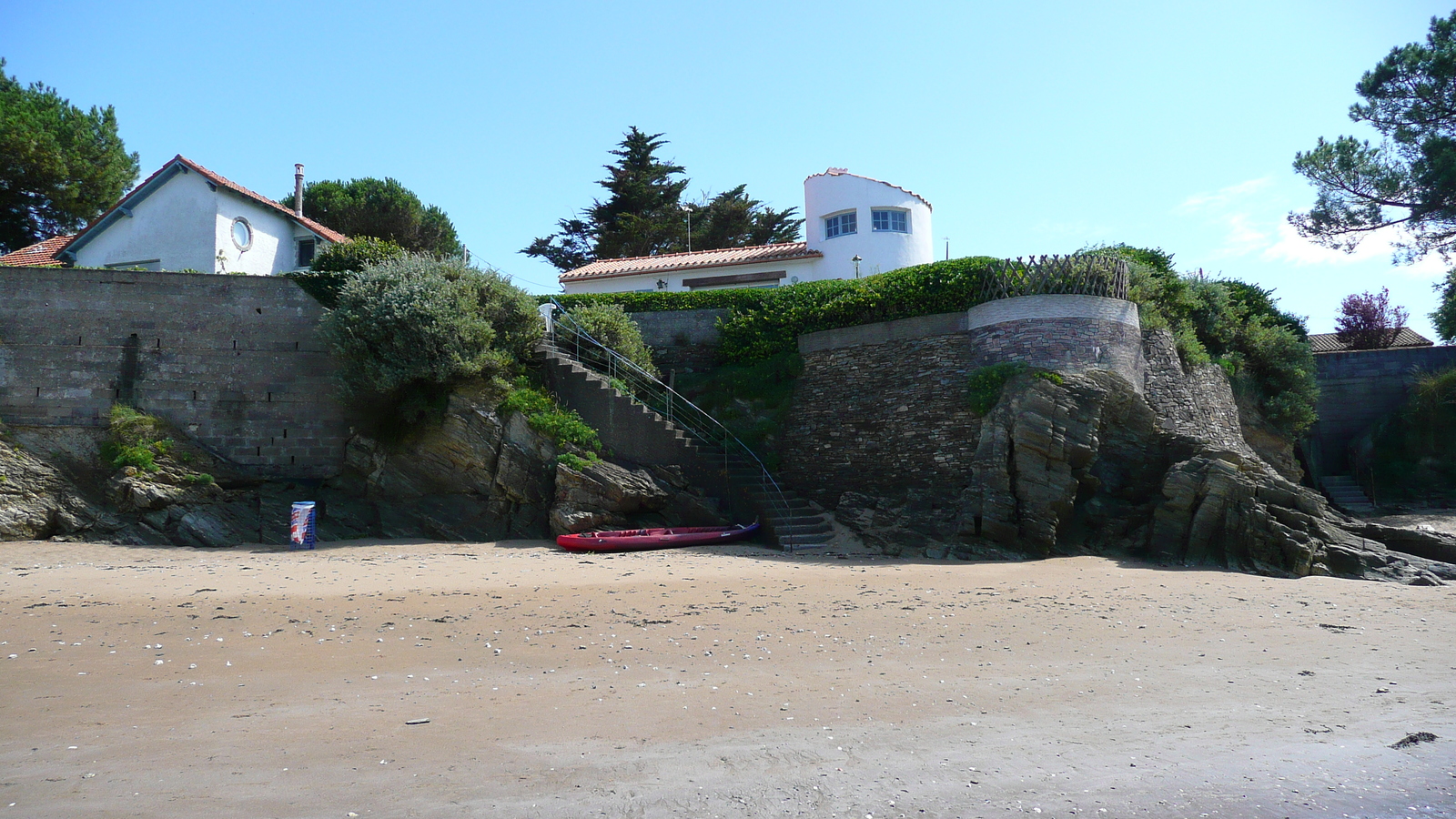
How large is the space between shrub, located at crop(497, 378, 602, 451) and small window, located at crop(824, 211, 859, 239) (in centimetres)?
1196

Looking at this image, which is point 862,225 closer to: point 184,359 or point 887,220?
point 887,220

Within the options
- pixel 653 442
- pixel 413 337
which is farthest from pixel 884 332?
pixel 413 337

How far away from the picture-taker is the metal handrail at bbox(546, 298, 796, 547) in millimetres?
16094

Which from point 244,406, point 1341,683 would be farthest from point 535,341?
point 1341,683

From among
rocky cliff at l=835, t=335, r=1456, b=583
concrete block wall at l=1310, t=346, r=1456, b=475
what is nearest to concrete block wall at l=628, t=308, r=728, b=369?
rocky cliff at l=835, t=335, r=1456, b=583

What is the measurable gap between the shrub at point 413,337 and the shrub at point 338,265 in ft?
2.29

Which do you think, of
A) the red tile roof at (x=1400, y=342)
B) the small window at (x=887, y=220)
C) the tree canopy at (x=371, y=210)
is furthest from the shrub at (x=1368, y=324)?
the tree canopy at (x=371, y=210)

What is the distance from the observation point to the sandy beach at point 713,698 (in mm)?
5023

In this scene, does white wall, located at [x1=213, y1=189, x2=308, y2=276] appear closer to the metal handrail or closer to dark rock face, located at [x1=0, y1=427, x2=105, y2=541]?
dark rock face, located at [x1=0, y1=427, x2=105, y2=541]

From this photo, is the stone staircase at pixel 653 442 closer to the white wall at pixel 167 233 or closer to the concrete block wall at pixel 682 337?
the concrete block wall at pixel 682 337

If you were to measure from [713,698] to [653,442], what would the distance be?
352 inches

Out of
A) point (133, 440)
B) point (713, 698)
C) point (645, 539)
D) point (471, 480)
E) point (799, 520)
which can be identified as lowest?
point (713, 698)

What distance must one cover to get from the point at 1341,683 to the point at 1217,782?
2616mm

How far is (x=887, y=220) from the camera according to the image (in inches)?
942
